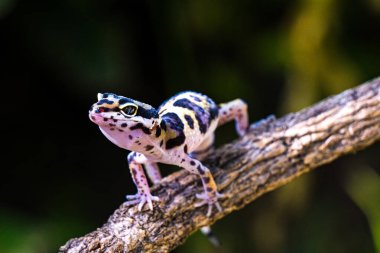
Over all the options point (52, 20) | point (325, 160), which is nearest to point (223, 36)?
point (52, 20)

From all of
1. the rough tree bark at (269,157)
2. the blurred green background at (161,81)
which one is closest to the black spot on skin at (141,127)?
the rough tree bark at (269,157)

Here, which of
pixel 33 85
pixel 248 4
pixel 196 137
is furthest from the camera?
pixel 248 4

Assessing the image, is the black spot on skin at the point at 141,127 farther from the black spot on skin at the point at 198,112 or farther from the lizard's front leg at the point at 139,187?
the black spot on skin at the point at 198,112

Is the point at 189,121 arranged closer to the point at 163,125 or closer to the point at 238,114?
the point at 163,125

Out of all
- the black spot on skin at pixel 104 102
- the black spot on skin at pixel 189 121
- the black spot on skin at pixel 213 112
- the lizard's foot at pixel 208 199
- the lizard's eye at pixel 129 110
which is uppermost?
the black spot on skin at pixel 213 112

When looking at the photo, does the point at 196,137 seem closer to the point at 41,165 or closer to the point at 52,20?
the point at 52,20

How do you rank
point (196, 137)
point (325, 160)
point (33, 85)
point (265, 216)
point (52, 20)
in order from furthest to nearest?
point (265, 216) < point (33, 85) < point (52, 20) < point (325, 160) < point (196, 137)

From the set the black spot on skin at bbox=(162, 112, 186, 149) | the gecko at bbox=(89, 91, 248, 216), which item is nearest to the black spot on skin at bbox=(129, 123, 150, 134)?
the gecko at bbox=(89, 91, 248, 216)
